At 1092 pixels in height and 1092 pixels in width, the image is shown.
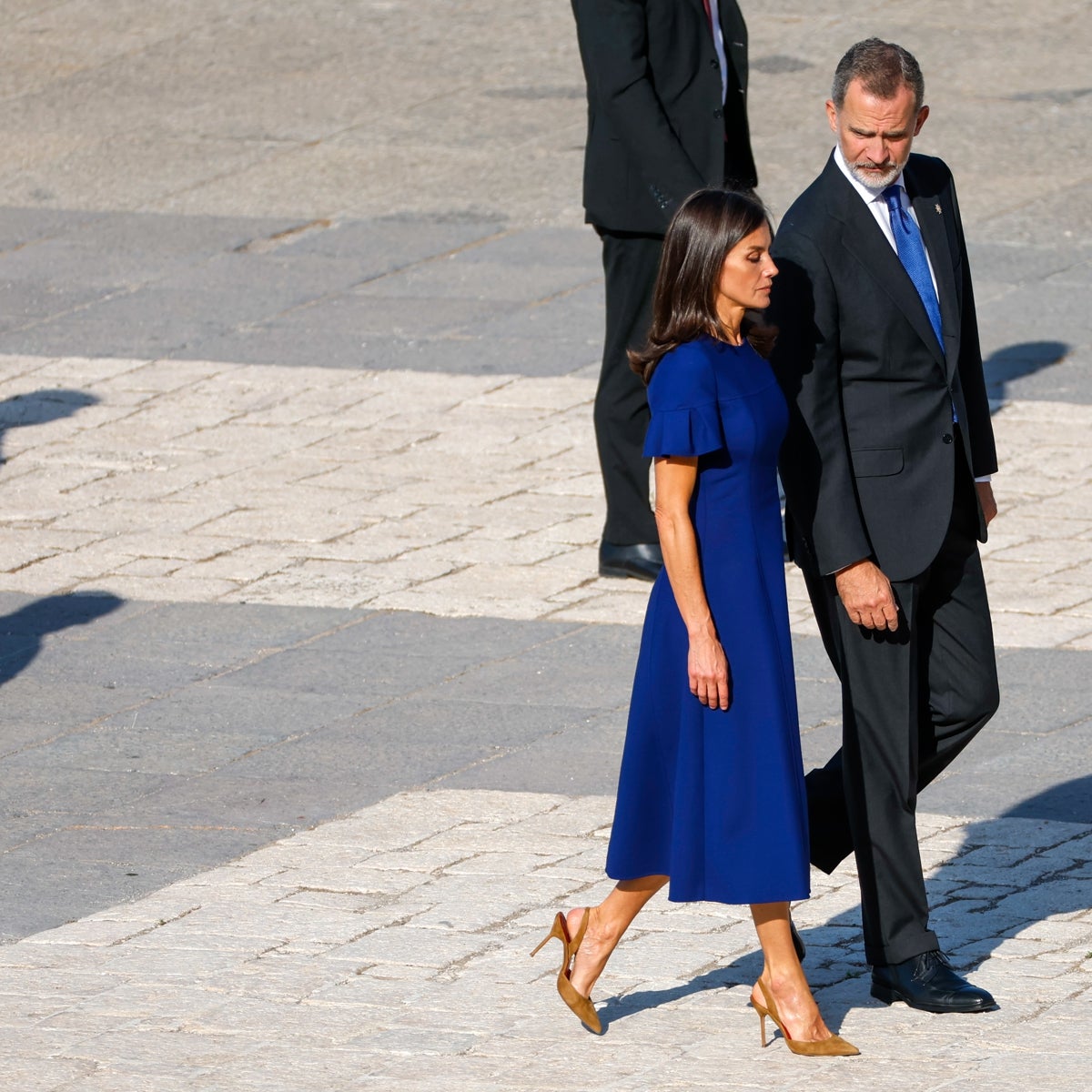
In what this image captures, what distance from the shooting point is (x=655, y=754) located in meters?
5.16

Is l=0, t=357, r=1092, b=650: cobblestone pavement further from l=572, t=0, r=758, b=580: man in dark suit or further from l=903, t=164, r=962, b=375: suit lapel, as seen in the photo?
l=903, t=164, r=962, b=375: suit lapel

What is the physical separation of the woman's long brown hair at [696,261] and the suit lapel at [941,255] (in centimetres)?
49

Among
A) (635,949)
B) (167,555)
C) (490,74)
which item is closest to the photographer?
(635,949)

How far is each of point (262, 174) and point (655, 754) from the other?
11437 millimetres

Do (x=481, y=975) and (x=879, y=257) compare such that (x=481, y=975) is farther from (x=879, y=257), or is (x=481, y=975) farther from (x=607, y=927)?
(x=879, y=257)

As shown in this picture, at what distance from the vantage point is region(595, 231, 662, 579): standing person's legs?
29.6 feet

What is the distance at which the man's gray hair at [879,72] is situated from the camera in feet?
16.9

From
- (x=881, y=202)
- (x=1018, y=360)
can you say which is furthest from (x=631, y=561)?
(x=881, y=202)

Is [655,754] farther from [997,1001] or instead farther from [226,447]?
[226,447]

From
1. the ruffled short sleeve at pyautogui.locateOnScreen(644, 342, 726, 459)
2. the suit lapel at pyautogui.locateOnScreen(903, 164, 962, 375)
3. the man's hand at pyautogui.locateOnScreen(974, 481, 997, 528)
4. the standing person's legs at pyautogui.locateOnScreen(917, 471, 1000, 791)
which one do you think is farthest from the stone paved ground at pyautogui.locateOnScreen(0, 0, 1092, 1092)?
the suit lapel at pyautogui.locateOnScreen(903, 164, 962, 375)

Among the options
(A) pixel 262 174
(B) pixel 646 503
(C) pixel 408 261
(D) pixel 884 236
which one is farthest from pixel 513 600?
(A) pixel 262 174

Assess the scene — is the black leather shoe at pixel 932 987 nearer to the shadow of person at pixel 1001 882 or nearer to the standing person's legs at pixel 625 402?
the shadow of person at pixel 1001 882

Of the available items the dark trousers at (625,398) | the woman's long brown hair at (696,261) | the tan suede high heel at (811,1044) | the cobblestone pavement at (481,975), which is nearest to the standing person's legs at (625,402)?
the dark trousers at (625,398)

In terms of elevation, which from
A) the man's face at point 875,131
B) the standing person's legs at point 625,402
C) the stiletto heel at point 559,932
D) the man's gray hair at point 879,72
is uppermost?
the man's gray hair at point 879,72
